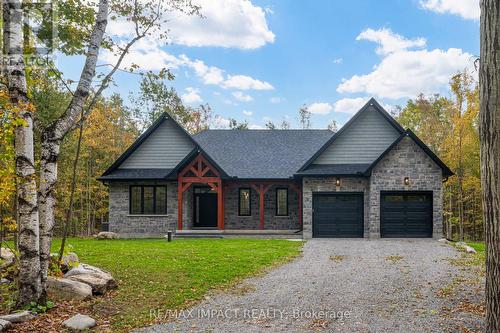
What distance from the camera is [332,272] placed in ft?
33.0

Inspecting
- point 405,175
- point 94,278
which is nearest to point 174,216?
point 405,175

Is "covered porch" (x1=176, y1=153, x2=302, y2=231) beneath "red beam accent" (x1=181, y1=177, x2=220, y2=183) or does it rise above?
beneath

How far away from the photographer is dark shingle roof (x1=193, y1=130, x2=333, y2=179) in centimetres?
2006

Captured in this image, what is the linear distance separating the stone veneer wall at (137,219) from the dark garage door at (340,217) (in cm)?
706

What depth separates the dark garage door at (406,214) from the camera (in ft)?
56.8

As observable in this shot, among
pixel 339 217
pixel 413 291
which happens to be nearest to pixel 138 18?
pixel 413 291

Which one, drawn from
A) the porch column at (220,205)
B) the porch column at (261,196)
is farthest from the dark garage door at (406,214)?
the porch column at (220,205)

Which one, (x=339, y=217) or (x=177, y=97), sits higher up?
(x=177, y=97)

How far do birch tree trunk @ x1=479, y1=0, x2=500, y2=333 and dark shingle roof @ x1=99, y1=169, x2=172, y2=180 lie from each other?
54.6ft

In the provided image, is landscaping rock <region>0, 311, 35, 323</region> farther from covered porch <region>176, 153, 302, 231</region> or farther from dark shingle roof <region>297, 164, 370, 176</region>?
dark shingle roof <region>297, 164, 370, 176</region>

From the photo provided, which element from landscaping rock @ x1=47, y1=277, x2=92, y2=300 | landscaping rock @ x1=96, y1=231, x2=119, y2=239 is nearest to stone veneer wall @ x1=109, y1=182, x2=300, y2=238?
landscaping rock @ x1=96, y1=231, x2=119, y2=239

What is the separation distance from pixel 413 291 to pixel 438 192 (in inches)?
411

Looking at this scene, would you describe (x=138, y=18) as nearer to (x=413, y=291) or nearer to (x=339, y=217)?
(x=413, y=291)

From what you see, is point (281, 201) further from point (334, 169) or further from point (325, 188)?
point (334, 169)
